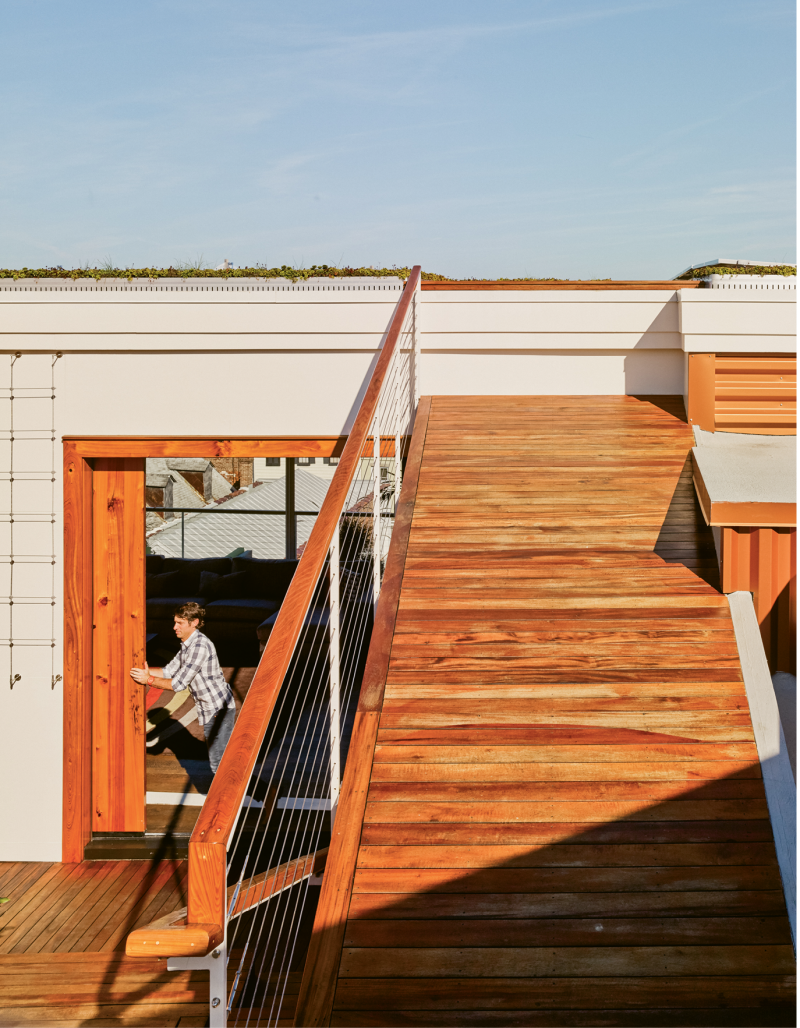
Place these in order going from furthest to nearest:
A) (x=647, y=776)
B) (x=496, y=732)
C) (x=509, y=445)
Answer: (x=509, y=445) → (x=496, y=732) → (x=647, y=776)

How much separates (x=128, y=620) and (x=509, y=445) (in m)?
2.61

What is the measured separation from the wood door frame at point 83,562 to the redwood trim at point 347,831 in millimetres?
1793

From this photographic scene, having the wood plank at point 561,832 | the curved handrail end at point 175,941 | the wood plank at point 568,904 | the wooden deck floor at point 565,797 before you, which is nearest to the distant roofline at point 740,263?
the wooden deck floor at point 565,797

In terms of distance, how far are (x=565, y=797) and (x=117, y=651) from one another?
11.4ft

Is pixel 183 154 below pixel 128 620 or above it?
above

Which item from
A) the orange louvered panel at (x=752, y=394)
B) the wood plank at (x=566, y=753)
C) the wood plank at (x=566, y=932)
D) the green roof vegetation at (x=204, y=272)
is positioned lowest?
the wood plank at (x=566, y=932)

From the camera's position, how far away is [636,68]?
803cm

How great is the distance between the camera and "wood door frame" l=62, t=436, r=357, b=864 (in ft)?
15.8

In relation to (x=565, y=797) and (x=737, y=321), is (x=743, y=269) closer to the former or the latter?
(x=737, y=321)

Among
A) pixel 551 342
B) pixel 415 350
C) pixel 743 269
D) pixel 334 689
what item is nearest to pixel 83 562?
pixel 415 350

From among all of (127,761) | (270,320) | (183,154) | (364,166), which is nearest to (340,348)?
(270,320)

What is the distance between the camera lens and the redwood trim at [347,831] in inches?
76.3

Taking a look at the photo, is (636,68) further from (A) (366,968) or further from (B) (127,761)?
(A) (366,968)

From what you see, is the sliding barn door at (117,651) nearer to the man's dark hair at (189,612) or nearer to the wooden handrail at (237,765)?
the man's dark hair at (189,612)
